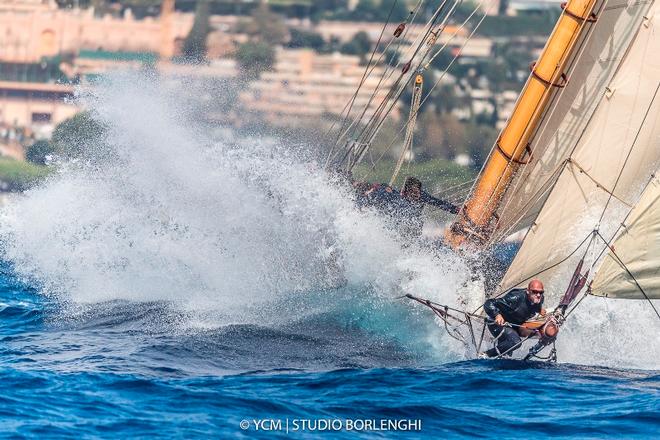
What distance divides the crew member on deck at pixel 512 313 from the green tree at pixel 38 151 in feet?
95.7


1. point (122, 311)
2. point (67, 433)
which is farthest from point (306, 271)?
point (67, 433)

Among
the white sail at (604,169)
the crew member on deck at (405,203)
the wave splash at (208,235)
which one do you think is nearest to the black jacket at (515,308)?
the white sail at (604,169)

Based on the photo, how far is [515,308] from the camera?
1329cm

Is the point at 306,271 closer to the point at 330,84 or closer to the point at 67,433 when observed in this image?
the point at 67,433

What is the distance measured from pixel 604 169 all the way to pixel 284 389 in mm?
4938

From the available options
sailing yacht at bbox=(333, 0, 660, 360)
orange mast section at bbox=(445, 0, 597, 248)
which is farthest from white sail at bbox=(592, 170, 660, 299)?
orange mast section at bbox=(445, 0, 597, 248)

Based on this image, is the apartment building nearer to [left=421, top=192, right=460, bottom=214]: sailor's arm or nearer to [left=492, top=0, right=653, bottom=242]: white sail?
[left=421, top=192, right=460, bottom=214]: sailor's arm

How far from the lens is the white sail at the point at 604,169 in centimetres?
1403

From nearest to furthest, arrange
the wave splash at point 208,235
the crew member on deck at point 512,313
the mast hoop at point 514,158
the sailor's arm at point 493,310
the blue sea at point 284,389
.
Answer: the blue sea at point 284,389
the crew member on deck at point 512,313
the sailor's arm at point 493,310
the wave splash at point 208,235
the mast hoop at point 514,158

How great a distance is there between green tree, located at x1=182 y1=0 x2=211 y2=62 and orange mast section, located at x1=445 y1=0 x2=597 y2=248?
22.0 meters

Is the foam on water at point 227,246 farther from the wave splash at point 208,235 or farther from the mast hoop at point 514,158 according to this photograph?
the mast hoop at point 514,158

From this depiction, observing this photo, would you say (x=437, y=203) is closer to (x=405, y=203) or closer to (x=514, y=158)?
(x=405, y=203)

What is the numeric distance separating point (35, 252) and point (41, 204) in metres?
1.36

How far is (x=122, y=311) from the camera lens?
50.6ft
